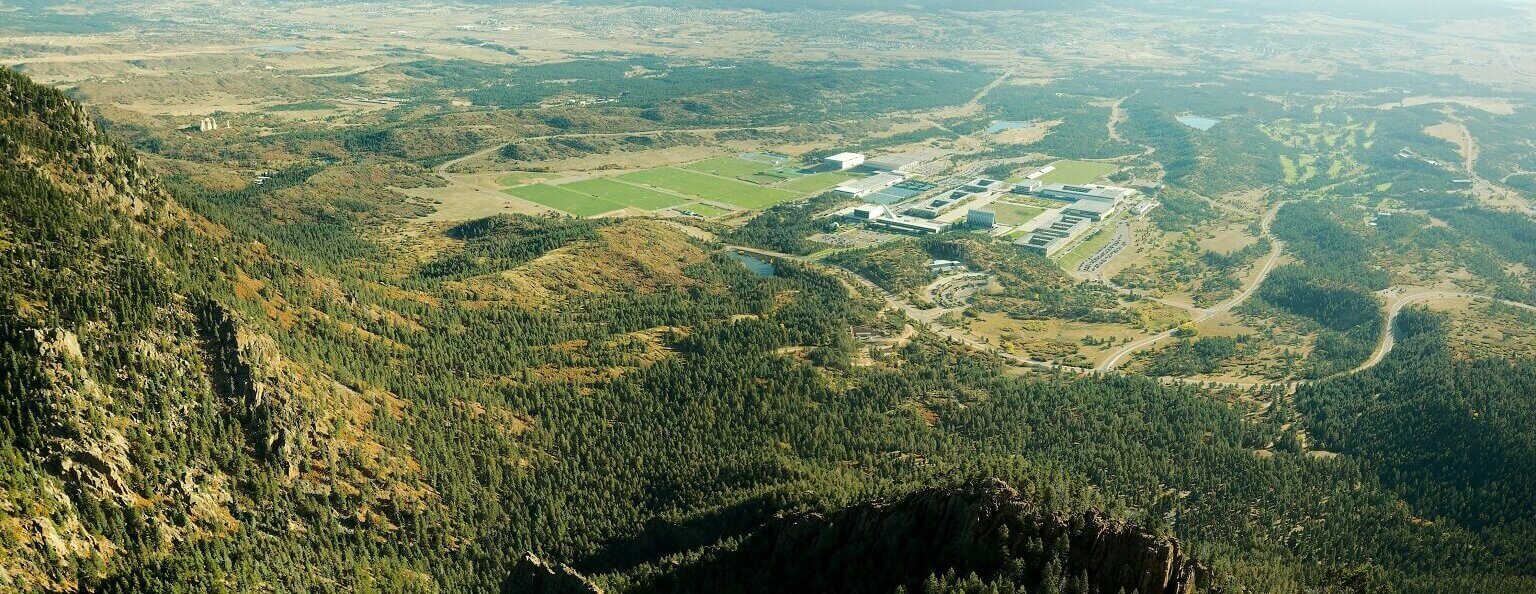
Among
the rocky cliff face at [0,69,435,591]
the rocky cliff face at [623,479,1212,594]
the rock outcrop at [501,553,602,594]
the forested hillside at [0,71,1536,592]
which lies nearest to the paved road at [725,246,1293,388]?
the forested hillside at [0,71,1536,592]

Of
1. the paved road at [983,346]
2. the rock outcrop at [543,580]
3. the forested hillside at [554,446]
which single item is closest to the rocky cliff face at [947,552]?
the forested hillside at [554,446]

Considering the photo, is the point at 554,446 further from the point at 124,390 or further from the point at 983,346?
the point at 983,346

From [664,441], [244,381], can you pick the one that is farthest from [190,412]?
[664,441]

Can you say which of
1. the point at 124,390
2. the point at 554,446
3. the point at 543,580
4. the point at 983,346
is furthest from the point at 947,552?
the point at 983,346

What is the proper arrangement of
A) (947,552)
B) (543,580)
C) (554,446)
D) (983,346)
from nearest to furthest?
(947,552), (543,580), (554,446), (983,346)

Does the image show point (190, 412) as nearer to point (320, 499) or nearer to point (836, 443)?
point (320, 499)

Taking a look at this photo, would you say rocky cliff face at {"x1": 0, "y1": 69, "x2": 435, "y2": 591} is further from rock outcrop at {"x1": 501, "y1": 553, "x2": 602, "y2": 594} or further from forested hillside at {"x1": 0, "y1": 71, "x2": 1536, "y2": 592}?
rock outcrop at {"x1": 501, "y1": 553, "x2": 602, "y2": 594}
